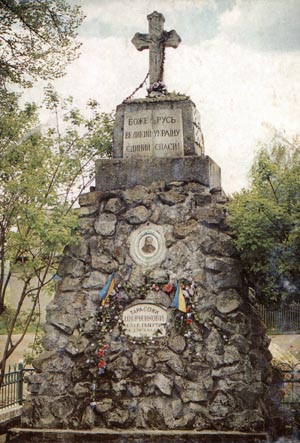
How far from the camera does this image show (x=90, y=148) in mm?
11125

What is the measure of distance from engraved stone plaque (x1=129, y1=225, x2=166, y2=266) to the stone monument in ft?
0.05

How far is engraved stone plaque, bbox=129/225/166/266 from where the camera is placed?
9305 millimetres

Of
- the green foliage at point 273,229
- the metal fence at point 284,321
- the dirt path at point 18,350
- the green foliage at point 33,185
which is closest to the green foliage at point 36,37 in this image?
the green foliage at point 33,185

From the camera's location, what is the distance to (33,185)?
30.0 ft

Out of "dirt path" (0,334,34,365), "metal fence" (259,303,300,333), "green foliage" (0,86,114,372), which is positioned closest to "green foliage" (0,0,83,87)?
"green foliage" (0,86,114,372)

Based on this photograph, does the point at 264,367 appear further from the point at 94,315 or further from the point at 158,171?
the point at 158,171

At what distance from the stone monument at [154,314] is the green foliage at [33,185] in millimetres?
538

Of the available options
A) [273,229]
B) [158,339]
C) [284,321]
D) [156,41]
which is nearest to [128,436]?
[158,339]

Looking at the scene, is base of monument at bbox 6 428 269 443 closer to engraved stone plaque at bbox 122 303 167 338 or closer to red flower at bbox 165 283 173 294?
engraved stone plaque at bbox 122 303 167 338

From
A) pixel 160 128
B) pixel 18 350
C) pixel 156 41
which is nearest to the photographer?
pixel 160 128

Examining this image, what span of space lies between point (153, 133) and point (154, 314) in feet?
9.87

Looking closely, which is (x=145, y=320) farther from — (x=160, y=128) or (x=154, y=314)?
(x=160, y=128)

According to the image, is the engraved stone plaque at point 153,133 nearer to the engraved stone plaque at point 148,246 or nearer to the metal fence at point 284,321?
the engraved stone plaque at point 148,246

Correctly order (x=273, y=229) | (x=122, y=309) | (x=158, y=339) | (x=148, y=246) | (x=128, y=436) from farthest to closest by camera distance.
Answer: (x=148, y=246) < (x=122, y=309) < (x=158, y=339) < (x=273, y=229) < (x=128, y=436)
